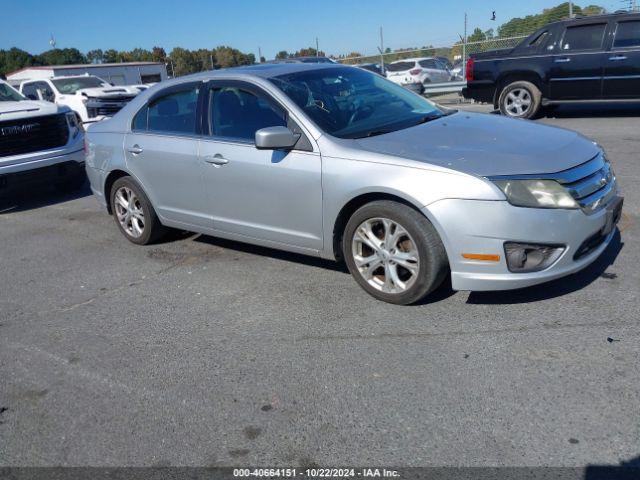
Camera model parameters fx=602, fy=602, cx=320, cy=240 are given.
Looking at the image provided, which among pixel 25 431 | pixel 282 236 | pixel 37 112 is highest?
pixel 37 112

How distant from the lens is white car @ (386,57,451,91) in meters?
24.6

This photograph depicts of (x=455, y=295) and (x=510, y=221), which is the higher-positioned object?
(x=510, y=221)

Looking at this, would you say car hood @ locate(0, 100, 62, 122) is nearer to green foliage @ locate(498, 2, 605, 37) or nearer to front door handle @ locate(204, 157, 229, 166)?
front door handle @ locate(204, 157, 229, 166)

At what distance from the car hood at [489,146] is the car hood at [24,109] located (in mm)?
5947

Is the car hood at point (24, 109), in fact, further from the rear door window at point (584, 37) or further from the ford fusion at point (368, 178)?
the rear door window at point (584, 37)

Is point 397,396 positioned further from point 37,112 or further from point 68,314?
point 37,112

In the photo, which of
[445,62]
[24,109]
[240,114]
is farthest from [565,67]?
[445,62]

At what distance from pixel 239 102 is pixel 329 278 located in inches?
63.1

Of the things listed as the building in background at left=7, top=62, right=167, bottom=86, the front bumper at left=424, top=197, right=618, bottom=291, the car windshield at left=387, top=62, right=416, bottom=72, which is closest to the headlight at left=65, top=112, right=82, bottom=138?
the front bumper at left=424, top=197, right=618, bottom=291

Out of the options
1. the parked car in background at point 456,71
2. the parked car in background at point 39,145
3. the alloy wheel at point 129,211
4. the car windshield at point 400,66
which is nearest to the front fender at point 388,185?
the alloy wheel at point 129,211

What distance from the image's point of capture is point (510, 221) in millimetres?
3562

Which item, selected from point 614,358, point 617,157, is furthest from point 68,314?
point 617,157

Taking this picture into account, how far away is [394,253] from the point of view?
4012mm

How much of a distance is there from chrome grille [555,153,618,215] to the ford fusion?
0.5 inches
